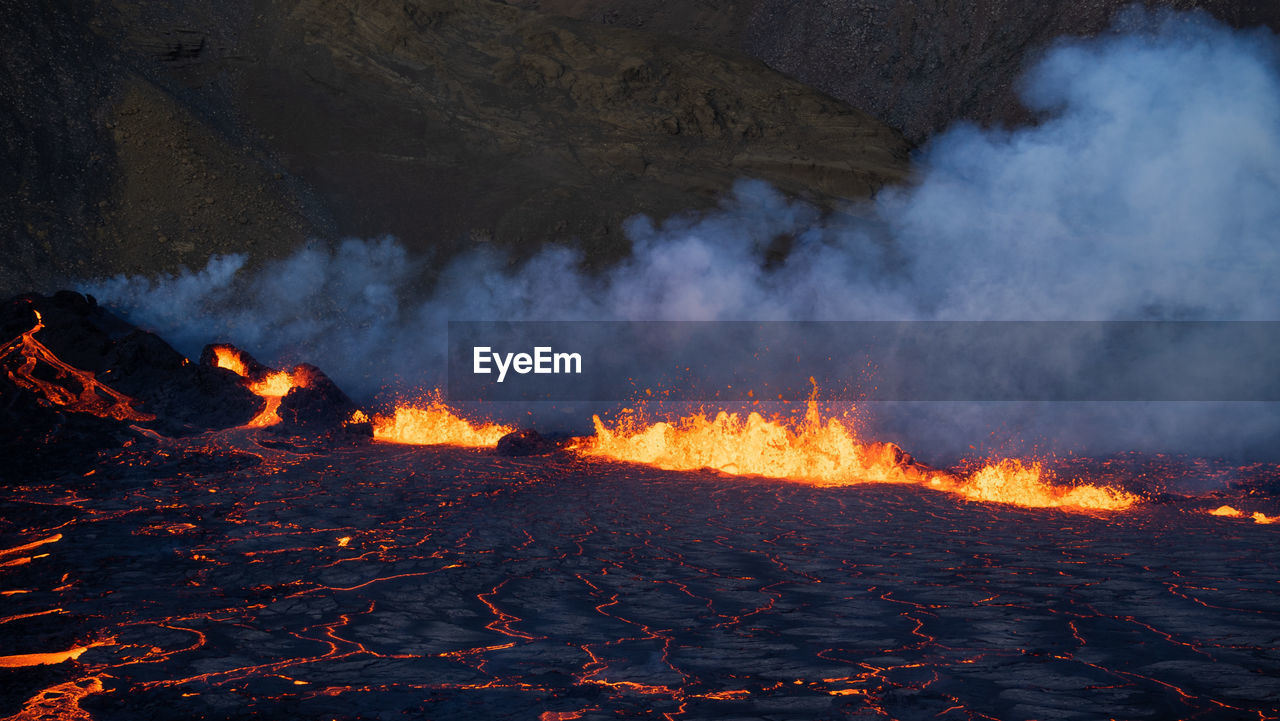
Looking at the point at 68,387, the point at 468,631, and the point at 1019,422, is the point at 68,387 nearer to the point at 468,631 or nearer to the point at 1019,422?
the point at 468,631

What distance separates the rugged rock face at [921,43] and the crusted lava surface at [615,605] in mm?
20326

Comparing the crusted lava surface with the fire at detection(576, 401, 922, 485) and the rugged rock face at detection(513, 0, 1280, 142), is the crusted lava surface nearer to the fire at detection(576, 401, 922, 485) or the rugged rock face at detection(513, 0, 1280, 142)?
the fire at detection(576, 401, 922, 485)

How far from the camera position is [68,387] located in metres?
12.5

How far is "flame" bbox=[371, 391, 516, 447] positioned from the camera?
560 inches

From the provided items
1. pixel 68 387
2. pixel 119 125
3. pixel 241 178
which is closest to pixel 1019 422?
pixel 68 387

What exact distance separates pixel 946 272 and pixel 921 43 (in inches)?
558

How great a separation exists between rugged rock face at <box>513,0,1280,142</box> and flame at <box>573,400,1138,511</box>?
16.7 meters

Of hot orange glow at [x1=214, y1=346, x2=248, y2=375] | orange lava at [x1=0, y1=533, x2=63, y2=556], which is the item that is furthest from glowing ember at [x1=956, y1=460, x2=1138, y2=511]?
hot orange glow at [x1=214, y1=346, x2=248, y2=375]

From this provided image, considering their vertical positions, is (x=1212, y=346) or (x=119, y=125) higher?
(x=119, y=125)

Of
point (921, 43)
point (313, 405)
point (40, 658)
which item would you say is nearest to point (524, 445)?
point (313, 405)

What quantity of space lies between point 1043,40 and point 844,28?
670 cm

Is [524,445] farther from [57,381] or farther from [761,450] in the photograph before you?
[57,381]

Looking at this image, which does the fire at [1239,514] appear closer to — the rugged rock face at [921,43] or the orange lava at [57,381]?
the orange lava at [57,381]

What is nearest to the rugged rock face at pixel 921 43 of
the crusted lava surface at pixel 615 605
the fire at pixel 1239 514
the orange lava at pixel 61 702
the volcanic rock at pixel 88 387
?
the fire at pixel 1239 514
